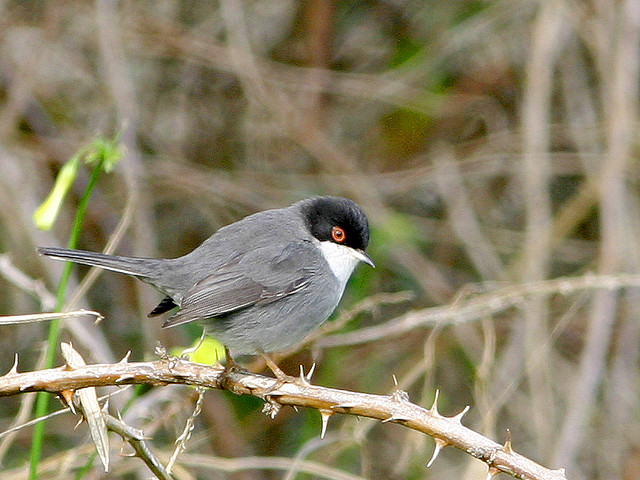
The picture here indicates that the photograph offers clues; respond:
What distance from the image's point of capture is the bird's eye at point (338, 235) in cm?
393

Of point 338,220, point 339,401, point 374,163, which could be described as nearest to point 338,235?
point 338,220

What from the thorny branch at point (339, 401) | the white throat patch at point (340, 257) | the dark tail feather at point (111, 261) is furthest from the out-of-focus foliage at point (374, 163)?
the thorny branch at point (339, 401)

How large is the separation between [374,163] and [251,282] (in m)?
3.50

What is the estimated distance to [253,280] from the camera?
3.55 metres

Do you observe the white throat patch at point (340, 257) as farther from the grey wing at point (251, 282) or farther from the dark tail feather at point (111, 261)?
the dark tail feather at point (111, 261)

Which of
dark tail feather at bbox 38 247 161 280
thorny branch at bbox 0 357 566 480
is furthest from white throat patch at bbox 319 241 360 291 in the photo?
thorny branch at bbox 0 357 566 480

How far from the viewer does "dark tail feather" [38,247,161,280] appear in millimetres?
3074

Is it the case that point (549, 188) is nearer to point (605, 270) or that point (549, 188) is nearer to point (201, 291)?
point (605, 270)

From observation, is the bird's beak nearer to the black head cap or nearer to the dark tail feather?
the black head cap

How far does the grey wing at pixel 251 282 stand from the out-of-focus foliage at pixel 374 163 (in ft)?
5.91

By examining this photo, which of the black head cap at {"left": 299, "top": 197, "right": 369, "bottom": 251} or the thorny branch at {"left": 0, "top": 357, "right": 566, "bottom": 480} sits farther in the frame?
the black head cap at {"left": 299, "top": 197, "right": 369, "bottom": 251}

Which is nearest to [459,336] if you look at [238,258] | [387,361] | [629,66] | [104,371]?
[387,361]

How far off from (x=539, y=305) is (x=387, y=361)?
146 cm

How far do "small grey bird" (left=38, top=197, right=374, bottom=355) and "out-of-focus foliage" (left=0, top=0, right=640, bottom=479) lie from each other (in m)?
1.76
